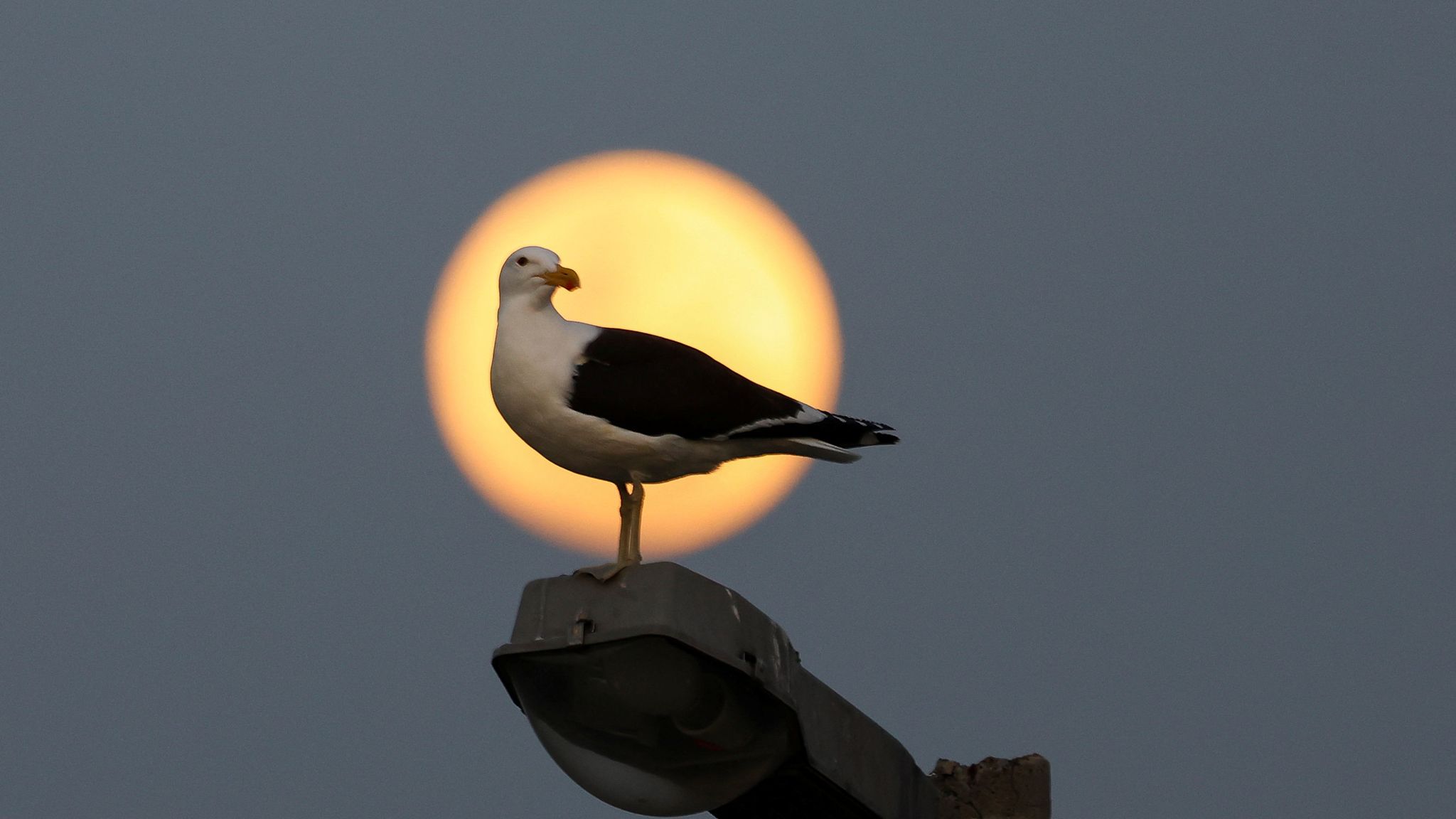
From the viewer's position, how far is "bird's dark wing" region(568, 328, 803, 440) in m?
7.75

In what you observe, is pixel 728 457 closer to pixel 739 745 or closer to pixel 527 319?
pixel 527 319

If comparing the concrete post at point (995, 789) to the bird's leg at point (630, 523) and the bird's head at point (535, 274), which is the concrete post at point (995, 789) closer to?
the bird's leg at point (630, 523)

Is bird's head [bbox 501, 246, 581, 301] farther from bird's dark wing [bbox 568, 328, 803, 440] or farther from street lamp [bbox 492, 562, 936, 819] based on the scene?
street lamp [bbox 492, 562, 936, 819]

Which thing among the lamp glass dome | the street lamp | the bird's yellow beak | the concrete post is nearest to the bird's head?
the bird's yellow beak

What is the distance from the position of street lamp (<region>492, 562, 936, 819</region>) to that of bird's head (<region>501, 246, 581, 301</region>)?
245 centimetres

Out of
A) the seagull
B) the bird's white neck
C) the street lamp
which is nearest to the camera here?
the street lamp

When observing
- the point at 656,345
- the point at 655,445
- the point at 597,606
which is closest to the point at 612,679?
the point at 597,606

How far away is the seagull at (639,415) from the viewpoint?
774 cm

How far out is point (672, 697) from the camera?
236 inches

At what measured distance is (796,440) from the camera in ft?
25.6

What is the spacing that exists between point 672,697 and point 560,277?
9.72ft

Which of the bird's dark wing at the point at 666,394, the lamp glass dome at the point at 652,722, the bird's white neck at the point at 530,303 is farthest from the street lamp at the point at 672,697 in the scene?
the bird's white neck at the point at 530,303

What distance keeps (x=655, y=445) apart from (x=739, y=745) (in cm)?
189

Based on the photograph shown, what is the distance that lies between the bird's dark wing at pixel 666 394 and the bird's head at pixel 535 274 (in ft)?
1.66
